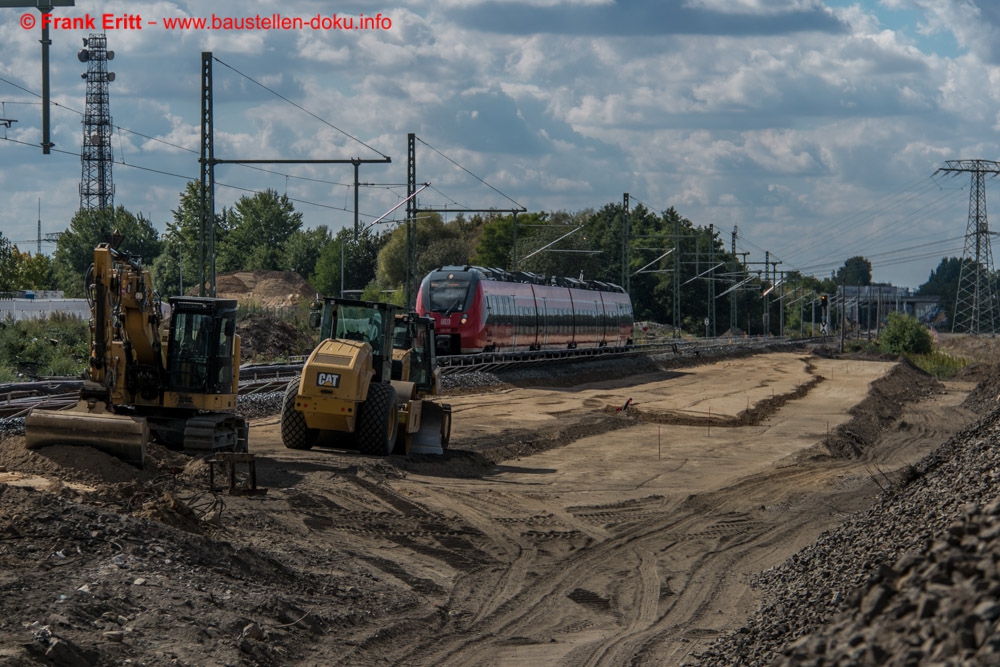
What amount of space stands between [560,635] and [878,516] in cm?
377

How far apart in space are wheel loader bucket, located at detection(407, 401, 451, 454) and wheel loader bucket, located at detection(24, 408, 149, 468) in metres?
6.98

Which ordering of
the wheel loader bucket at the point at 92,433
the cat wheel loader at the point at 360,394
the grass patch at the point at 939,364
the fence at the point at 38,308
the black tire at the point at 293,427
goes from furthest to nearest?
the grass patch at the point at 939,364 < the fence at the point at 38,308 < the black tire at the point at 293,427 < the cat wheel loader at the point at 360,394 < the wheel loader bucket at the point at 92,433

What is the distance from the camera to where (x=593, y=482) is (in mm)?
21703

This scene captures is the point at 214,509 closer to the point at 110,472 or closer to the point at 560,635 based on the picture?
the point at 110,472

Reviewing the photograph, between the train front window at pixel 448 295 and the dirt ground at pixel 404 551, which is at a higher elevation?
the train front window at pixel 448 295

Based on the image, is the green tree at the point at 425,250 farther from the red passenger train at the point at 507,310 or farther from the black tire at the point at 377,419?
the black tire at the point at 377,419

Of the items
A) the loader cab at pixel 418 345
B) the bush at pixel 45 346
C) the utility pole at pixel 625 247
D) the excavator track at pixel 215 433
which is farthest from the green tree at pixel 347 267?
the excavator track at pixel 215 433

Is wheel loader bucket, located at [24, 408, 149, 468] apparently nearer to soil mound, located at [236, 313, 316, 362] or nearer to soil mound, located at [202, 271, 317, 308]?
soil mound, located at [236, 313, 316, 362]

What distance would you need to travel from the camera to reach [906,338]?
90875 mm

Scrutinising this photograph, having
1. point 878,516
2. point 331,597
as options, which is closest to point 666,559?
point 878,516

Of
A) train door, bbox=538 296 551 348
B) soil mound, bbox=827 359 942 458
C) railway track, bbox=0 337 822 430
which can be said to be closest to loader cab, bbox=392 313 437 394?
railway track, bbox=0 337 822 430

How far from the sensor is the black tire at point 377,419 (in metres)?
19.8

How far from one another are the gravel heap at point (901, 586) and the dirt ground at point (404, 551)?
47.5 inches

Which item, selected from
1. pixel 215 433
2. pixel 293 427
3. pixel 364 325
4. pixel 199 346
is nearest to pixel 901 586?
pixel 215 433
